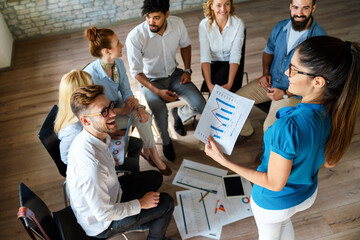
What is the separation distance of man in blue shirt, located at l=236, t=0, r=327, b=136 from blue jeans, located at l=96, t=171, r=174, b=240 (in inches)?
43.7

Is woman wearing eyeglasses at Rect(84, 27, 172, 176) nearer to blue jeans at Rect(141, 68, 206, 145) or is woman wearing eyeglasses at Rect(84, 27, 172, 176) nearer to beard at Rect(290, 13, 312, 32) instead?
blue jeans at Rect(141, 68, 206, 145)

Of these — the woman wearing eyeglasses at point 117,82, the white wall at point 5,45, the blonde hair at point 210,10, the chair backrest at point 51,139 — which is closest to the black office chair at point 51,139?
the chair backrest at point 51,139

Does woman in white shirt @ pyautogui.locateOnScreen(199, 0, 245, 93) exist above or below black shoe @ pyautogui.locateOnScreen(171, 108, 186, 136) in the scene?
above

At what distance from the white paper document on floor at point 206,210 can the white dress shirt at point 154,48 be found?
1102 millimetres

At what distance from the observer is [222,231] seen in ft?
7.83

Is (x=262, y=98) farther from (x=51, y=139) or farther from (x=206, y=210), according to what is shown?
(x=51, y=139)

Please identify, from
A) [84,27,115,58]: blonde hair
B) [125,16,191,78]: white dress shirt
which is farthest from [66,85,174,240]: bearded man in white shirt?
[125,16,191,78]: white dress shirt

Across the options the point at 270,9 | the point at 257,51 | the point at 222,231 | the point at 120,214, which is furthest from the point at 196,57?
the point at 120,214

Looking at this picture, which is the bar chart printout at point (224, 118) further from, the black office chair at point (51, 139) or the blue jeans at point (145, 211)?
the black office chair at point (51, 139)

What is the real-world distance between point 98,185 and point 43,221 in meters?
0.40

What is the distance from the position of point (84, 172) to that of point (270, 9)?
478cm

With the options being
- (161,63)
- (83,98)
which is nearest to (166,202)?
(83,98)

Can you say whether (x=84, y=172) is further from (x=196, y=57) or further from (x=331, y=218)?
(x=196, y=57)

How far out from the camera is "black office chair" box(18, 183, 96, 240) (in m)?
1.49
